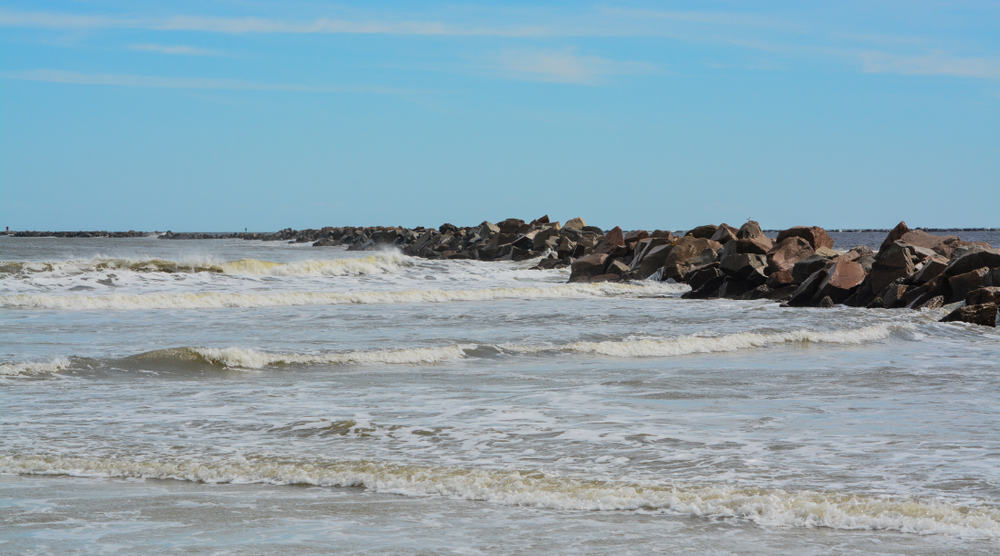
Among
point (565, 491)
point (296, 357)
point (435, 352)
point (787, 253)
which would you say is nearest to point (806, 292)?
point (787, 253)

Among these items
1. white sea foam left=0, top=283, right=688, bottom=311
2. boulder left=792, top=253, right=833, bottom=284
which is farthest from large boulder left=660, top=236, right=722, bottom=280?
boulder left=792, top=253, right=833, bottom=284

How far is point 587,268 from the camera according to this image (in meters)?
31.4

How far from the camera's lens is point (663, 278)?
2875cm

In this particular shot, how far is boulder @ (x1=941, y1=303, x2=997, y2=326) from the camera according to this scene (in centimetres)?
1664

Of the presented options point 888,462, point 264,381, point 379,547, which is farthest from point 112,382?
point 888,462

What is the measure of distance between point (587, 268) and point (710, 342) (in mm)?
17119

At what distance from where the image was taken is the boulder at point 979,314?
16.6m

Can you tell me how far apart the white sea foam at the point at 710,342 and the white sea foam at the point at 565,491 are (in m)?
7.00

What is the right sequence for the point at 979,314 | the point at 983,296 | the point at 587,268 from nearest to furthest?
the point at 979,314 → the point at 983,296 → the point at 587,268

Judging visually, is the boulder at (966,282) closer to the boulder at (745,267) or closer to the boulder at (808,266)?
the boulder at (808,266)

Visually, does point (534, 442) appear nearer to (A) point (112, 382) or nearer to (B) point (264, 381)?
(B) point (264, 381)

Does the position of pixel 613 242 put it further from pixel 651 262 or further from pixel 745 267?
pixel 745 267

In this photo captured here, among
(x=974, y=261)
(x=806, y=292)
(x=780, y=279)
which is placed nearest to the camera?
(x=974, y=261)

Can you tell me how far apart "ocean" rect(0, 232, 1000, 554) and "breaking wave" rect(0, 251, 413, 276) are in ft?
41.1
